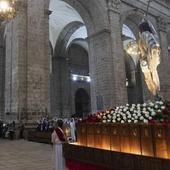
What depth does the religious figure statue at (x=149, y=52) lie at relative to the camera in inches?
401

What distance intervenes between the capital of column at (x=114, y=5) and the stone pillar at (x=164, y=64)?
517 cm

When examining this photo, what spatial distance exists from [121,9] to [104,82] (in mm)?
5937

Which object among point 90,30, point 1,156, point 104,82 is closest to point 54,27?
point 90,30

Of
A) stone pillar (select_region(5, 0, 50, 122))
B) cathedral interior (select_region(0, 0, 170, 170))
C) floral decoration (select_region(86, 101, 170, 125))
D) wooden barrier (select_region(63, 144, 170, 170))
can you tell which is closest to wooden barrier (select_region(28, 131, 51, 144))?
cathedral interior (select_region(0, 0, 170, 170))

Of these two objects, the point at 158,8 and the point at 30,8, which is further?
the point at 158,8

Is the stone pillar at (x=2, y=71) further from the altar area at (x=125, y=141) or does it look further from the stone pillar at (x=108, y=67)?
the altar area at (x=125, y=141)

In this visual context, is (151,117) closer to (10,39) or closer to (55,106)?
(10,39)

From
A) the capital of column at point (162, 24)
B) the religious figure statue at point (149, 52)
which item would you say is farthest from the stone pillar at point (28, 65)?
the capital of column at point (162, 24)

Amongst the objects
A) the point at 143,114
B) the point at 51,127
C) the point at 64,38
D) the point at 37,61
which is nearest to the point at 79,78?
the point at 64,38

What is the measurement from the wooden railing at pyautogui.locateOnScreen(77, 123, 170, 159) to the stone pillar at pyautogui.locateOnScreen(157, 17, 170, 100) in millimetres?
14550

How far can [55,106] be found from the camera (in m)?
22.0

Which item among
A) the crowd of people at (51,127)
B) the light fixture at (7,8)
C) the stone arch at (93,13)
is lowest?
the crowd of people at (51,127)

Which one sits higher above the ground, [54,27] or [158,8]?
[158,8]

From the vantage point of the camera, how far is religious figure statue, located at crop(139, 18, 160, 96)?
33.4 feet
